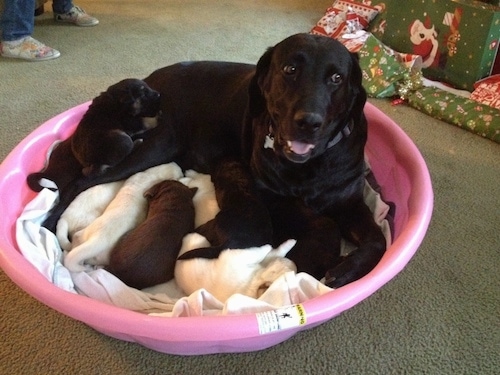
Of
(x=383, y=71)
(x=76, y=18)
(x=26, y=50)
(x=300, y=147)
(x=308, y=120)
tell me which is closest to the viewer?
(x=308, y=120)

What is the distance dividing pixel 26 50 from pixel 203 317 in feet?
7.86

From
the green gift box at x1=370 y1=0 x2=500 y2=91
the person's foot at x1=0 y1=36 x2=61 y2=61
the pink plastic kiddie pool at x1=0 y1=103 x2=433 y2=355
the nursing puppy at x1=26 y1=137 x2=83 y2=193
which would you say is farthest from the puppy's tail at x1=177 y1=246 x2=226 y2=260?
the person's foot at x1=0 y1=36 x2=61 y2=61

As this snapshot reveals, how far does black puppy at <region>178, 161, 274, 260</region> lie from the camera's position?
54.5 inches

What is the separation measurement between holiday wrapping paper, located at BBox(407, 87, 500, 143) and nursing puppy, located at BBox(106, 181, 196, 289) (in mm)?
1403

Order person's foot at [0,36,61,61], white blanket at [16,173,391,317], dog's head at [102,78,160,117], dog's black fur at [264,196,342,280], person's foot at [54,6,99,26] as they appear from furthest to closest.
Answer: person's foot at [54,6,99,26]
person's foot at [0,36,61,61]
dog's head at [102,78,160,117]
dog's black fur at [264,196,342,280]
white blanket at [16,173,391,317]

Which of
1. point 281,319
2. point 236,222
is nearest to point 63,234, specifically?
point 236,222

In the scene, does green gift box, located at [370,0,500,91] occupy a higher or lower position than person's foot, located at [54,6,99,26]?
higher

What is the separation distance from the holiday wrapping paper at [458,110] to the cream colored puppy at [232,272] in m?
1.30

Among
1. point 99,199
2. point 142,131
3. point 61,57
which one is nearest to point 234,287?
point 99,199

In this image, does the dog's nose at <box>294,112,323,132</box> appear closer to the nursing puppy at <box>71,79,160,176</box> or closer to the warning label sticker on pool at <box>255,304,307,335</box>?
the warning label sticker on pool at <box>255,304,307,335</box>

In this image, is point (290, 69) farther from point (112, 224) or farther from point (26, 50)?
point (26, 50)

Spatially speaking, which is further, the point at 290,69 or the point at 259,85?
the point at 259,85

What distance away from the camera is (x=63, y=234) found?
5.22ft

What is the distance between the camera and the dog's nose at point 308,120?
4.15ft
